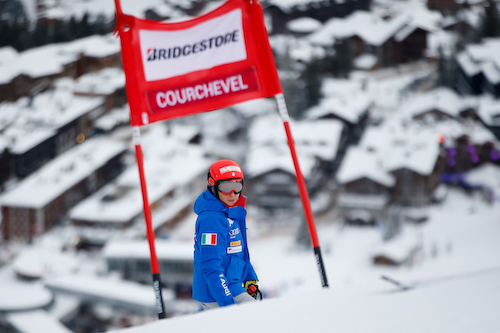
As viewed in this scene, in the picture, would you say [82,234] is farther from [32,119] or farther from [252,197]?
[32,119]

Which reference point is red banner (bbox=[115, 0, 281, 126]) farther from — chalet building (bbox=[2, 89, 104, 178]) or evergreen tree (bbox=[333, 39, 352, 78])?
evergreen tree (bbox=[333, 39, 352, 78])

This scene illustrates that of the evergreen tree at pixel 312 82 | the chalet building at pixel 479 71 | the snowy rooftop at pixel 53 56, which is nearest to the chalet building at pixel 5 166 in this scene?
the snowy rooftop at pixel 53 56

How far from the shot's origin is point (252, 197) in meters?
12.6

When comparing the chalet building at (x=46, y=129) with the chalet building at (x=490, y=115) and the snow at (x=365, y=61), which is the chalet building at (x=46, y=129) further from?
the chalet building at (x=490, y=115)

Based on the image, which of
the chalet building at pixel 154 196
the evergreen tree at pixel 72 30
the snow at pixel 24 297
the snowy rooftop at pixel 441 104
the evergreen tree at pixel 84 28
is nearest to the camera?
the snow at pixel 24 297

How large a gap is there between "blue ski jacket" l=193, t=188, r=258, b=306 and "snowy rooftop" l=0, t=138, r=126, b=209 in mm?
10918

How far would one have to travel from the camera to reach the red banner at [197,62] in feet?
6.26

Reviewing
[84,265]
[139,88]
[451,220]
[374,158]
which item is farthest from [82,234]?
[139,88]

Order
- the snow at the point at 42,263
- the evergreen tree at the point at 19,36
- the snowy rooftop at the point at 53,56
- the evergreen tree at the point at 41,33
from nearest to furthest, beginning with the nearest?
1. the snow at the point at 42,263
2. the snowy rooftop at the point at 53,56
3. the evergreen tree at the point at 19,36
4. the evergreen tree at the point at 41,33

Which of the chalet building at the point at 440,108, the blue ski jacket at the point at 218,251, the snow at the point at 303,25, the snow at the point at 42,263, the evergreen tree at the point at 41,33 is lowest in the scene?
the snow at the point at 42,263

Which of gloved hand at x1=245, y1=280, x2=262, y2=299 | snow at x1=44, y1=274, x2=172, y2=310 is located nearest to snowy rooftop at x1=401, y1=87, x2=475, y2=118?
snow at x1=44, y1=274, x2=172, y2=310

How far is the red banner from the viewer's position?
1.91m

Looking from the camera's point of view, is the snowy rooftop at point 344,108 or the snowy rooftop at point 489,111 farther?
the snowy rooftop at point 344,108

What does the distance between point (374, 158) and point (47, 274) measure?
29.0 ft
